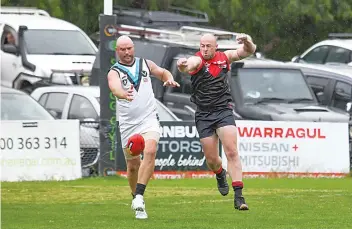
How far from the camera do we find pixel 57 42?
29.3 metres

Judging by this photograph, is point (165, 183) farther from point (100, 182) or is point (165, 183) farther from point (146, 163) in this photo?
point (146, 163)

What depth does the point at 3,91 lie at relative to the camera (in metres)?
24.4

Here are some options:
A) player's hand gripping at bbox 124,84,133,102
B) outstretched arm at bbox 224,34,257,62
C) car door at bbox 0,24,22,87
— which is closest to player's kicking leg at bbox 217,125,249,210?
outstretched arm at bbox 224,34,257,62

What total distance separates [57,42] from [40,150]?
653 cm

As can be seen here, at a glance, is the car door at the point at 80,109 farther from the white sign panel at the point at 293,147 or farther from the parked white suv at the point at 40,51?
the white sign panel at the point at 293,147

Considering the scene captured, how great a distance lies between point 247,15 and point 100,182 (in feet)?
40.8

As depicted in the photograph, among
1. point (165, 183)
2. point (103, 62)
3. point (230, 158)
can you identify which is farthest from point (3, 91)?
point (230, 158)

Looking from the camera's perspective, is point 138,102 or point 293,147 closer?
point 138,102

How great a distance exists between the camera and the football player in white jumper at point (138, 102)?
50.7ft

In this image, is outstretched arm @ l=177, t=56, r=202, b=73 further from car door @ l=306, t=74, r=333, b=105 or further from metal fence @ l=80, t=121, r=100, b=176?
car door @ l=306, t=74, r=333, b=105

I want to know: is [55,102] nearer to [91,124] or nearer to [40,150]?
[91,124]

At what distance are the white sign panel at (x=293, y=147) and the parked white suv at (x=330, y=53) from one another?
19.6 ft

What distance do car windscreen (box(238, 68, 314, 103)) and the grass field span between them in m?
2.80

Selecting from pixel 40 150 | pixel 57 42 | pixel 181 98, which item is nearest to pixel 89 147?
pixel 40 150
